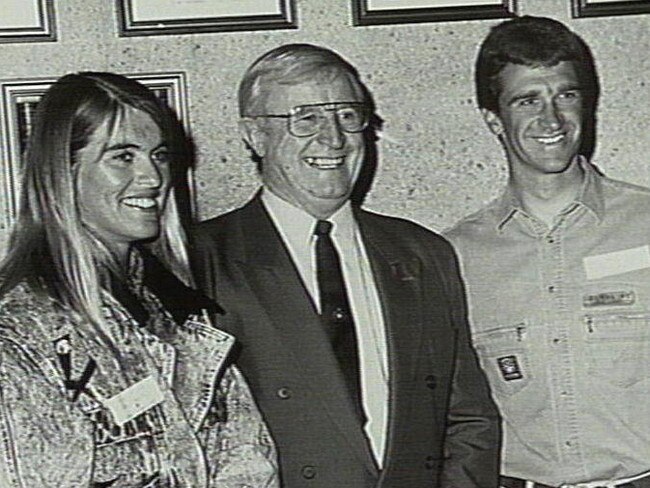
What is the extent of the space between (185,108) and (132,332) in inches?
20.0

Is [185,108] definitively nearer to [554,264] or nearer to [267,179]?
[267,179]

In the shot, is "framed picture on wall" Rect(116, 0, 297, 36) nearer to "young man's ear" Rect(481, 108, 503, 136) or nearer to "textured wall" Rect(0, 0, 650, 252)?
"textured wall" Rect(0, 0, 650, 252)

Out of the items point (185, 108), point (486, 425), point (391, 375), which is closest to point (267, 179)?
point (185, 108)

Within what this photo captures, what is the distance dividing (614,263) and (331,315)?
51cm

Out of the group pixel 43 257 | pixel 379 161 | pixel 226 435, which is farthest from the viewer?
pixel 379 161

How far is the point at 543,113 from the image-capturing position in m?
2.19

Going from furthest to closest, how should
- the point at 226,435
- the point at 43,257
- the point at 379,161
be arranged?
the point at 379,161 → the point at 226,435 → the point at 43,257

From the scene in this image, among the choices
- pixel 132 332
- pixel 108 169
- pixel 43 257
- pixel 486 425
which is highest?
pixel 108 169

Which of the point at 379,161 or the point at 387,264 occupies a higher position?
the point at 379,161

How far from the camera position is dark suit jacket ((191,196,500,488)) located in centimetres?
208

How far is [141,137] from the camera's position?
75.6 inches

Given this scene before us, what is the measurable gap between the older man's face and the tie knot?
2 centimetres

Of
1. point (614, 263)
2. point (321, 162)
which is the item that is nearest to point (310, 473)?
point (321, 162)

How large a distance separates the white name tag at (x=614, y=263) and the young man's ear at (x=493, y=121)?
276 millimetres
